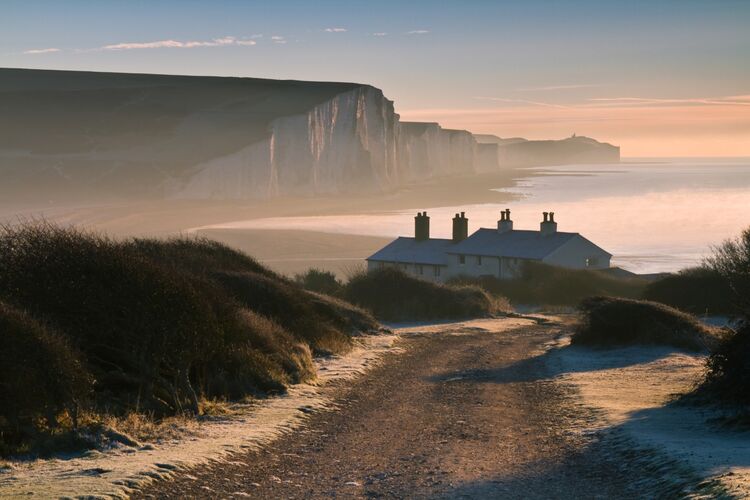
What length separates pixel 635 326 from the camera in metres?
33.8

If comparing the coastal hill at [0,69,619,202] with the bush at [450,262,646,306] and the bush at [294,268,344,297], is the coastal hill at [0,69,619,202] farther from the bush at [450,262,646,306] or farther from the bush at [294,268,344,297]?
the bush at [294,268,344,297]

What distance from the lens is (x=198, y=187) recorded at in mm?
127625

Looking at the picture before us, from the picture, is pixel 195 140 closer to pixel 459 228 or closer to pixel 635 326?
pixel 459 228

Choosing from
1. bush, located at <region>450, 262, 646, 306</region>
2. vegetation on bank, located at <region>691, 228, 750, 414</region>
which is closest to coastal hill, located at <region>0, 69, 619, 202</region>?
bush, located at <region>450, 262, 646, 306</region>

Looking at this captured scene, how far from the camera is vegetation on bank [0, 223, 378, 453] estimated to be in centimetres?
1513

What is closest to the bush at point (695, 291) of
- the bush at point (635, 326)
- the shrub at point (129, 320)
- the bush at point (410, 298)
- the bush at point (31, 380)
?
the bush at point (410, 298)

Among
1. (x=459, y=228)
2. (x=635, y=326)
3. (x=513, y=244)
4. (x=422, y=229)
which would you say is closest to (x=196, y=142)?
(x=422, y=229)

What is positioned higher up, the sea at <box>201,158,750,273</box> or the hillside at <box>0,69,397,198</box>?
the hillside at <box>0,69,397,198</box>

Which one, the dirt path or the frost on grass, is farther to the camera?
the dirt path

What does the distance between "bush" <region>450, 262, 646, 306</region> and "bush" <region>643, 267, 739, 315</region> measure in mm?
7331

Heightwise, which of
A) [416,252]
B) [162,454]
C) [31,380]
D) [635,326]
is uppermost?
[31,380]

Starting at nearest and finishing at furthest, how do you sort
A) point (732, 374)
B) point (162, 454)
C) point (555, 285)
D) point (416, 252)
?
1. point (162, 454)
2. point (732, 374)
3. point (555, 285)
4. point (416, 252)

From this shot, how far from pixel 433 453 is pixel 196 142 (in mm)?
146869

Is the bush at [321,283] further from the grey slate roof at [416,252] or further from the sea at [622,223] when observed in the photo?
the sea at [622,223]
